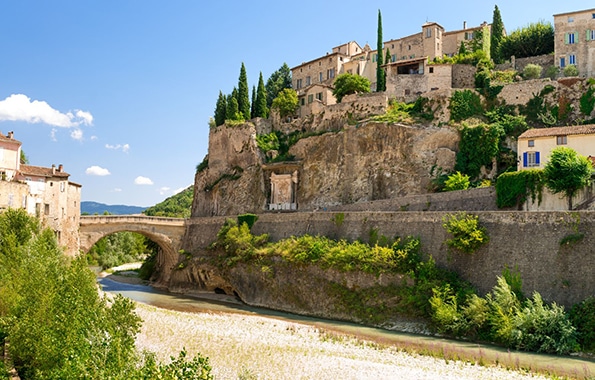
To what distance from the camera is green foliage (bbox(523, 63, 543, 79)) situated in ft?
167

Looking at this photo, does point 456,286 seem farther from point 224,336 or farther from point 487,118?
point 487,118

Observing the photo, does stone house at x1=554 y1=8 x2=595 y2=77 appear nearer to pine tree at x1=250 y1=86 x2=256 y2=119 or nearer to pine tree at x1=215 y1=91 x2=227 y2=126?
pine tree at x1=250 y1=86 x2=256 y2=119

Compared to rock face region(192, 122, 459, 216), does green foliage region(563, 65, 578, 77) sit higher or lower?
higher

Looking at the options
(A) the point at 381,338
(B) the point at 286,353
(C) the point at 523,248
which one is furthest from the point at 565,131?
(B) the point at 286,353

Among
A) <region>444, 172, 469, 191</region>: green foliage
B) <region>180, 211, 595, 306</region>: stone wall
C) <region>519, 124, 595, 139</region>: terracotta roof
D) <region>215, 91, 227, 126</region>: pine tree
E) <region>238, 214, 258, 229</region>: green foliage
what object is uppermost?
<region>215, 91, 227, 126</region>: pine tree

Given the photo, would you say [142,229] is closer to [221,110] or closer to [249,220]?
[249,220]

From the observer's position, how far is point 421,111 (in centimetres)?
4909

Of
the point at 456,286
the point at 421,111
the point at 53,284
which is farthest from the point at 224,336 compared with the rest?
the point at 421,111

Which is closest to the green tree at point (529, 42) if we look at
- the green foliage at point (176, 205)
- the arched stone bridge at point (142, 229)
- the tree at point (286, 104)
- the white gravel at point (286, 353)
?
the tree at point (286, 104)

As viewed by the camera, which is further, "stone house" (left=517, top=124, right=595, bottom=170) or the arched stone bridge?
the arched stone bridge

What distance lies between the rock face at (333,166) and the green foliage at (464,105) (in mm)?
1937

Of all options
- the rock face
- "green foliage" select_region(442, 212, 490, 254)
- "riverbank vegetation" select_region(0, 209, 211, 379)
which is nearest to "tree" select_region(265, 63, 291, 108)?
the rock face

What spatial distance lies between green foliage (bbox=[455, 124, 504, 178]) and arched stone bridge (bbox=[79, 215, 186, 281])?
997 inches

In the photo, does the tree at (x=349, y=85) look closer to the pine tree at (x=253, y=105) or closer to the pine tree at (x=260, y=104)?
the pine tree at (x=260, y=104)
